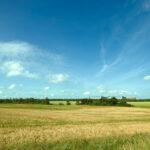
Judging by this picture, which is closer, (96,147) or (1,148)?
(96,147)

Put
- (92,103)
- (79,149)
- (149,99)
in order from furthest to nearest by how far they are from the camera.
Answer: (149,99)
(92,103)
(79,149)

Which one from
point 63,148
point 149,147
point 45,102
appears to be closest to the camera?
point 149,147

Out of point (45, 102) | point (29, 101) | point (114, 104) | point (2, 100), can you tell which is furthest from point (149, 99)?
point (2, 100)

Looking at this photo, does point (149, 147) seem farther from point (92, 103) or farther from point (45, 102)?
point (45, 102)

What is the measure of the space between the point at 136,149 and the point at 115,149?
0.90 meters

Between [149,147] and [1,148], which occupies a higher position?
[149,147]

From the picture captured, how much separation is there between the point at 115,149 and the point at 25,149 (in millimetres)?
3735

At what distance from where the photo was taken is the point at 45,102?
9894 cm

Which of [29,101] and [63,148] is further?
[29,101]

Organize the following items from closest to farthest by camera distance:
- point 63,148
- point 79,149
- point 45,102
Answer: point 63,148 → point 79,149 → point 45,102

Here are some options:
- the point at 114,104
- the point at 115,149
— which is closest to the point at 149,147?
the point at 115,149

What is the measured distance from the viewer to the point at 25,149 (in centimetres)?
572

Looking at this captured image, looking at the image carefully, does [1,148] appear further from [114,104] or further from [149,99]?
[149,99]

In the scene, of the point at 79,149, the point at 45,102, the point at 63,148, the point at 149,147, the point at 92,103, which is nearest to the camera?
the point at 149,147
